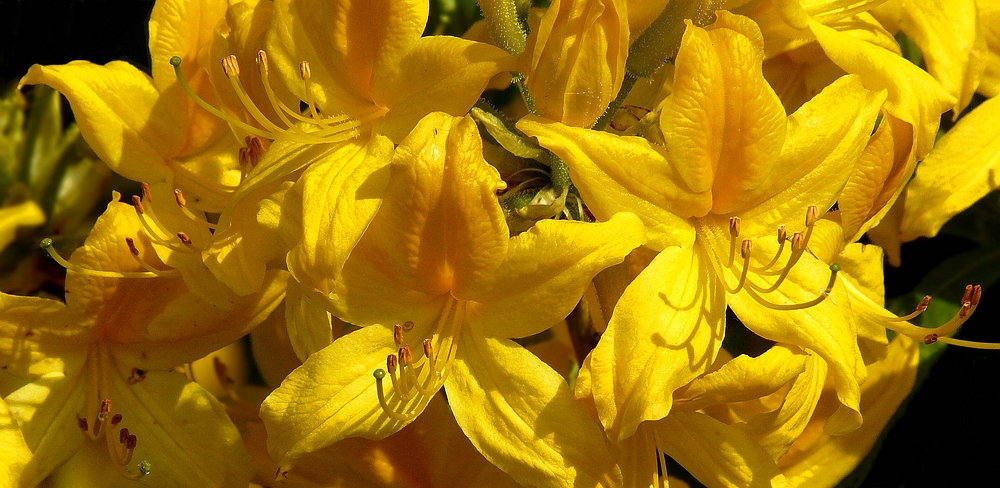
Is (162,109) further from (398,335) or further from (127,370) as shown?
(398,335)

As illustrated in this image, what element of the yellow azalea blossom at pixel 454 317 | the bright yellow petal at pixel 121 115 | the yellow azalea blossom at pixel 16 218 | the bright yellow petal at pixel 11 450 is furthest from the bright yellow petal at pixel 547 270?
the yellow azalea blossom at pixel 16 218

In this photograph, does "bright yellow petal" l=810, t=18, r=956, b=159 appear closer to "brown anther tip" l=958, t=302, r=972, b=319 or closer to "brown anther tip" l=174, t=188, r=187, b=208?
"brown anther tip" l=958, t=302, r=972, b=319

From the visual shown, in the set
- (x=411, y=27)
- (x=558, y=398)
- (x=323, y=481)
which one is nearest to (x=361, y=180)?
(x=411, y=27)

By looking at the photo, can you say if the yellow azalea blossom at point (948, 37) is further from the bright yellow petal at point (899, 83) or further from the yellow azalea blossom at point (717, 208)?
the yellow azalea blossom at point (717, 208)

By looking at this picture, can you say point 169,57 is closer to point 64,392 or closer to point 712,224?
point 64,392

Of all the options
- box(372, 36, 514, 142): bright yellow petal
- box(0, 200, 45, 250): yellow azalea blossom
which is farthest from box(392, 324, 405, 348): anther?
box(0, 200, 45, 250): yellow azalea blossom

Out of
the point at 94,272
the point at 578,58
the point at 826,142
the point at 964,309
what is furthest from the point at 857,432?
the point at 94,272
